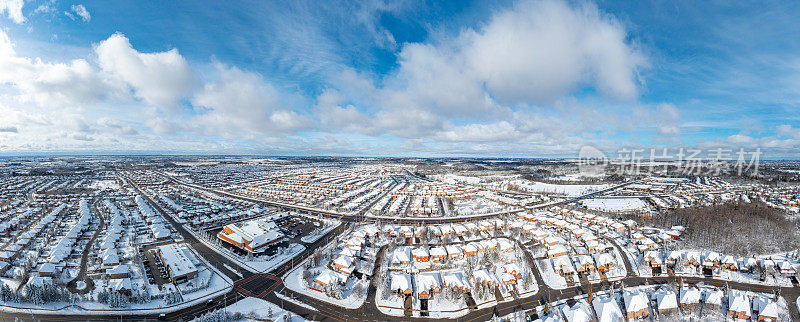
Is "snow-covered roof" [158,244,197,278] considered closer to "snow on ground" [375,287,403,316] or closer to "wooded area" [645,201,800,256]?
"snow on ground" [375,287,403,316]

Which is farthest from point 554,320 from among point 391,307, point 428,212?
point 428,212

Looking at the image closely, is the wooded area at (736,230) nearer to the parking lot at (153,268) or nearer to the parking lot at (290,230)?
the parking lot at (290,230)

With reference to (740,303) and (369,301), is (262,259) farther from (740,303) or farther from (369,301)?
(740,303)

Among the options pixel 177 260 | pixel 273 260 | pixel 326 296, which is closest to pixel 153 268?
pixel 177 260

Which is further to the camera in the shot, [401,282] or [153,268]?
[153,268]

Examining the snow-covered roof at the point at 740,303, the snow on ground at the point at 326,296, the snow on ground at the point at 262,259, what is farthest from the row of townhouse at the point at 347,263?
the snow-covered roof at the point at 740,303

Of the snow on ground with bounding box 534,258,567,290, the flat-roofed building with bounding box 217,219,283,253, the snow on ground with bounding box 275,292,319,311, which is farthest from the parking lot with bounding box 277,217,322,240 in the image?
the snow on ground with bounding box 534,258,567,290
